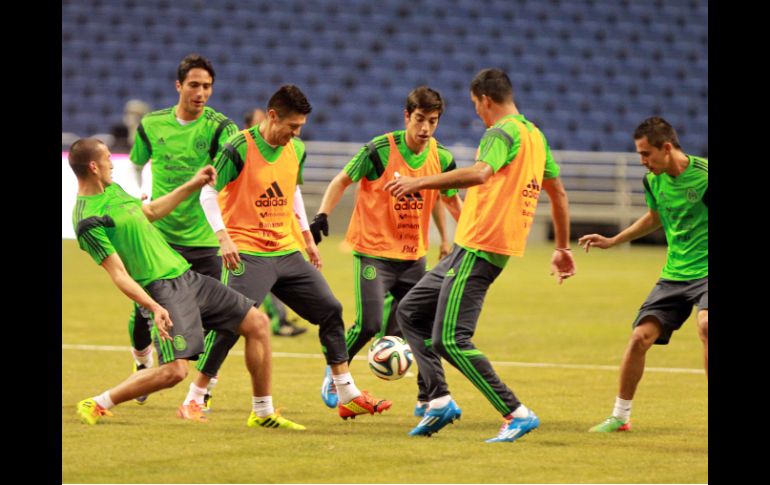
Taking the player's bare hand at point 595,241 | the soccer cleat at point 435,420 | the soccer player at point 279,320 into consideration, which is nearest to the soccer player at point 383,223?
the soccer cleat at point 435,420

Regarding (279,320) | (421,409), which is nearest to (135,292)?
(421,409)

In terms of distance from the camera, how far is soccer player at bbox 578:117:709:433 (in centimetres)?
704

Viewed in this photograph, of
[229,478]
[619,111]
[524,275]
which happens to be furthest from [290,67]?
[229,478]

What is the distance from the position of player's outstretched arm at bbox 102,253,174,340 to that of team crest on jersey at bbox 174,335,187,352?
253mm

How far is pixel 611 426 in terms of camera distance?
7.28 meters

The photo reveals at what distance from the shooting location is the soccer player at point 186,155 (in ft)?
28.0

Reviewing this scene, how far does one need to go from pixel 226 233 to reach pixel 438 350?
4.77 feet

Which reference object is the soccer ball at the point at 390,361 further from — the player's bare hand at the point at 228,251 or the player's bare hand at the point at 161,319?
the player's bare hand at the point at 161,319

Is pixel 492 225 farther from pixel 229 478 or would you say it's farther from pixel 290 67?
pixel 290 67

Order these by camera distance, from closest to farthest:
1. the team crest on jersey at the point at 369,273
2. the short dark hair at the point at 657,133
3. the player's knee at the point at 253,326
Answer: the short dark hair at the point at 657,133, the player's knee at the point at 253,326, the team crest on jersey at the point at 369,273

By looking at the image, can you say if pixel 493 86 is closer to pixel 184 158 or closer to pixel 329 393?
pixel 329 393

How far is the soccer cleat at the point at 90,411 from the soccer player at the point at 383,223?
1464 mm

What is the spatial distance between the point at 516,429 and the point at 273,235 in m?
2.02
